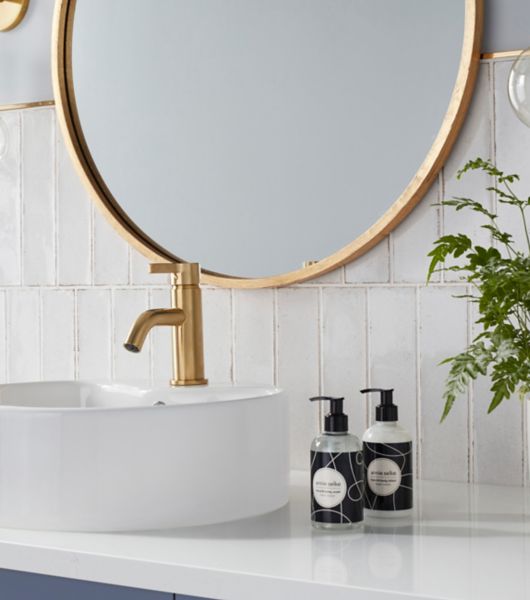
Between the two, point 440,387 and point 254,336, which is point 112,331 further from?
point 440,387

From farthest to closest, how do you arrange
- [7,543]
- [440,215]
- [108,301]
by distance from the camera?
1. [108,301]
2. [440,215]
3. [7,543]

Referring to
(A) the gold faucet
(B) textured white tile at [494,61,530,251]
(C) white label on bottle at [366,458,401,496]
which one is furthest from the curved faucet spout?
(B) textured white tile at [494,61,530,251]

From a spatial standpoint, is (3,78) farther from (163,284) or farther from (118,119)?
(163,284)

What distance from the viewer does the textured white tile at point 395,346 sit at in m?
1.40

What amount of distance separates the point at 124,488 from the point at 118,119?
72 cm

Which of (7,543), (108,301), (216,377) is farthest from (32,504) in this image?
(108,301)

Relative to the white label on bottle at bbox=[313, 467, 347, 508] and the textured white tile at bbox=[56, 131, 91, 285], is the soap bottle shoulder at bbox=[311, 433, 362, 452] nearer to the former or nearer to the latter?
the white label on bottle at bbox=[313, 467, 347, 508]

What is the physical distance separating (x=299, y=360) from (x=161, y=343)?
0.81 ft

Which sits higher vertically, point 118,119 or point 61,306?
point 118,119

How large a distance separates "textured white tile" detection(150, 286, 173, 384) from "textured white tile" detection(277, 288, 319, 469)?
0.20m

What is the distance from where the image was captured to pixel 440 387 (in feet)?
4.53

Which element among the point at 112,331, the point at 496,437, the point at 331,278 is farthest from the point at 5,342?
the point at 496,437

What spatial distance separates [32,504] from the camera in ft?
3.67

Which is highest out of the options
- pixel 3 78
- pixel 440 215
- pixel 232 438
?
pixel 3 78
